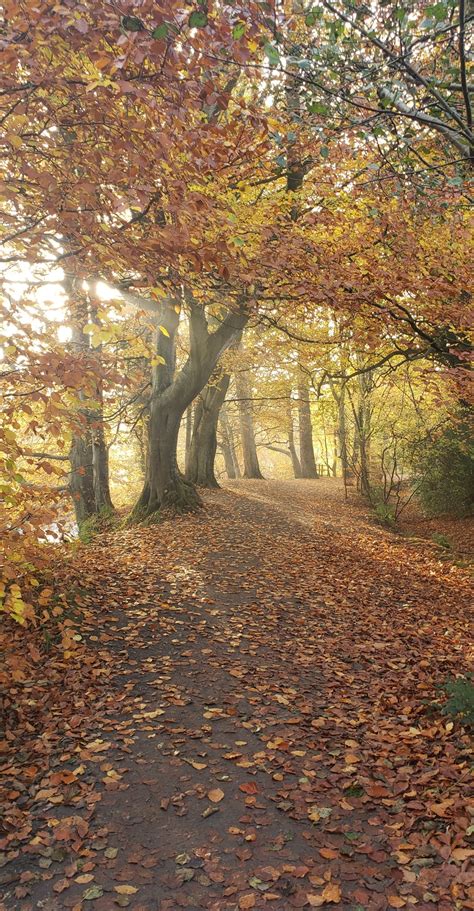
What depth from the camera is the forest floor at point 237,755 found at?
324 cm

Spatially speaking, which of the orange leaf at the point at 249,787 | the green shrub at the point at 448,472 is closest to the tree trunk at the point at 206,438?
the green shrub at the point at 448,472

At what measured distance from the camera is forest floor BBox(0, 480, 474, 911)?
3.24 m

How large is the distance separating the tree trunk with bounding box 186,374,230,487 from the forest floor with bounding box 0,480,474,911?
27.6ft

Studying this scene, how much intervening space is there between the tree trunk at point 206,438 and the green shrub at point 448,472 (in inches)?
247

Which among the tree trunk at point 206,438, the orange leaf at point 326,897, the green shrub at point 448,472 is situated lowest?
the orange leaf at point 326,897

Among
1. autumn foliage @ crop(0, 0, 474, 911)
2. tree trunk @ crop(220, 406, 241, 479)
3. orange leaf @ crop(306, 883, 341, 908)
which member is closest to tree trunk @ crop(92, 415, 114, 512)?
autumn foliage @ crop(0, 0, 474, 911)

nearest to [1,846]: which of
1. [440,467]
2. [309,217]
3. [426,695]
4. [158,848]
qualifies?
[158,848]

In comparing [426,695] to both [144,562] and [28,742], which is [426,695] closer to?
[28,742]

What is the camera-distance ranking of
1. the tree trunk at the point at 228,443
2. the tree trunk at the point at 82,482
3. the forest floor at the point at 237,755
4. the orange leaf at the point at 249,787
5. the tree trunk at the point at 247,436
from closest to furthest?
the forest floor at the point at 237,755, the orange leaf at the point at 249,787, the tree trunk at the point at 82,482, the tree trunk at the point at 247,436, the tree trunk at the point at 228,443

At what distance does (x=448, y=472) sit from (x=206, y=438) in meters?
7.27

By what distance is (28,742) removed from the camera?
4.46m

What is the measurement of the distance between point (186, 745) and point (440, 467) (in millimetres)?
12796

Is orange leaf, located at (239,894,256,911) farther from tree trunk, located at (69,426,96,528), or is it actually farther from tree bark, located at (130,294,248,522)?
tree trunk, located at (69,426,96,528)

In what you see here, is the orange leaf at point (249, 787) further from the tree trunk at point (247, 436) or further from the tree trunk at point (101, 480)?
the tree trunk at point (247, 436)
